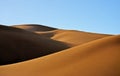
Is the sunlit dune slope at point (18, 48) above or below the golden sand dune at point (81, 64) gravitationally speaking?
below

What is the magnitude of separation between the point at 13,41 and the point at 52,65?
789 centimetres

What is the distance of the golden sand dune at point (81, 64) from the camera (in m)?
7.02

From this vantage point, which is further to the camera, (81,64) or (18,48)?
(18,48)

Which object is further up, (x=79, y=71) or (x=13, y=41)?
(x=79, y=71)

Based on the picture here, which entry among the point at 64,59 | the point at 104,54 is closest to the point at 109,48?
the point at 104,54

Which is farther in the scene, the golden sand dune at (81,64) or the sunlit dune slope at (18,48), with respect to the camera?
the sunlit dune slope at (18,48)

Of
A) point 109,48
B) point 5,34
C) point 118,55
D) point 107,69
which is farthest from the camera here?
point 5,34

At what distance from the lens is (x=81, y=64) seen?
760 cm

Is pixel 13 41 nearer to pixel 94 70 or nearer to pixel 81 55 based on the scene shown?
pixel 81 55

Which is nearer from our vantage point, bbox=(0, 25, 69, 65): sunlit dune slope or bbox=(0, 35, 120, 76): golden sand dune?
bbox=(0, 35, 120, 76): golden sand dune

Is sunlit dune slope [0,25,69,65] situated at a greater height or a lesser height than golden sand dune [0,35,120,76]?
lesser

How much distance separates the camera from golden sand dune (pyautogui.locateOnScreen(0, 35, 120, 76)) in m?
7.02

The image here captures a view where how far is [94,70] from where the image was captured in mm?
7012

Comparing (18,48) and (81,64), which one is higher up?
(81,64)
